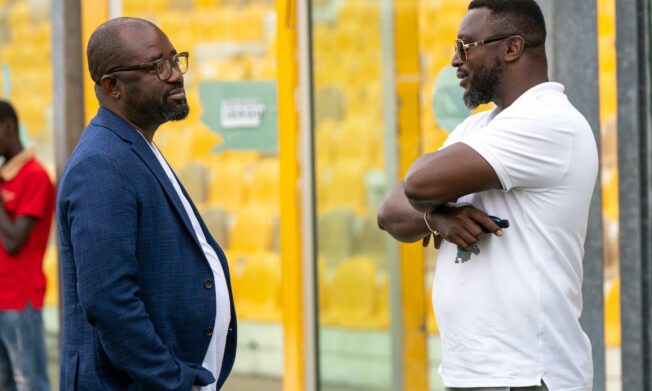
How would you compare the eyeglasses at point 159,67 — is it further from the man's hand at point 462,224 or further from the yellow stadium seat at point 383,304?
the yellow stadium seat at point 383,304

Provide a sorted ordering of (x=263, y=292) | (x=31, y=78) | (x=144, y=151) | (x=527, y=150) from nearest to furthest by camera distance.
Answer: (x=527, y=150), (x=144, y=151), (x=263, y=292), (x=31, y=78)

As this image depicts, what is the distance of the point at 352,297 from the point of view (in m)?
5.63

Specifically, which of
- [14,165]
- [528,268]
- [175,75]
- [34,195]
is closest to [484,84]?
[528,268]

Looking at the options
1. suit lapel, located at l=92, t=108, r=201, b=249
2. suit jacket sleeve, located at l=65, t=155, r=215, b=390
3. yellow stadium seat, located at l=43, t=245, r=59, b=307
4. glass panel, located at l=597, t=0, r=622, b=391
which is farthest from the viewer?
yellow stadium seat, located at l=43, t=245, r=59, b=307

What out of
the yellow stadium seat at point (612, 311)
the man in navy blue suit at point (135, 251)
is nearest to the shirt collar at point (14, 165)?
the man in navy blue suit at point (135, 251)

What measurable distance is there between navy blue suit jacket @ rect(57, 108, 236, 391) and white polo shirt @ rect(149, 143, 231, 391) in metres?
0.05

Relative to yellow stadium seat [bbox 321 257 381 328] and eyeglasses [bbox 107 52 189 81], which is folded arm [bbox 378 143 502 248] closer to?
eyeglasses [bbox 107 52 189 81]

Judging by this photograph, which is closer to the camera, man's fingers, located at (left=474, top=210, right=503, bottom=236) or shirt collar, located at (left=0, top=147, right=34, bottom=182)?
man's fingers, located at (left=474, top=210, right=503, bottom=236)

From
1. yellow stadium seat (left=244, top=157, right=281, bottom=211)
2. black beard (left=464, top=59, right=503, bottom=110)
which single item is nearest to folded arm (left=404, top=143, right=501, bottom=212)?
black beard (left=464, top=59, right=503, bottom=110)

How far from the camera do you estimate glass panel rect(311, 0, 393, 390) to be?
5.59m

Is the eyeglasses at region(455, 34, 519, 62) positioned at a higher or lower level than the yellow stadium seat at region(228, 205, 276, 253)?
higher

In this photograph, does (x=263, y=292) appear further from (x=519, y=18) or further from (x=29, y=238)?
(x=519, y=18)

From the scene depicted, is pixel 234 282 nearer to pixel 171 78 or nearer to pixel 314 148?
pixel 314 148

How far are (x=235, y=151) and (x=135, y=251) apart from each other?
2.99 meters
